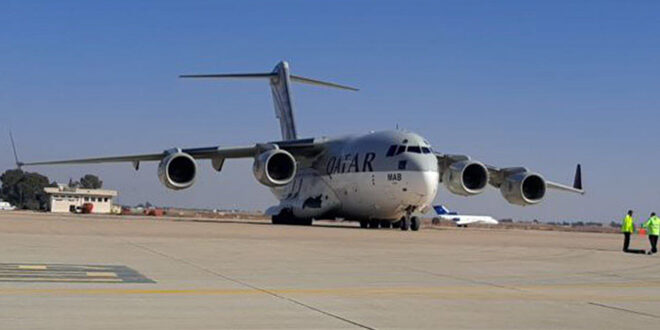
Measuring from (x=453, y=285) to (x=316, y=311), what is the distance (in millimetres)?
3561

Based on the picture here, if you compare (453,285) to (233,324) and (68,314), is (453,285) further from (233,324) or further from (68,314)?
(68,314)

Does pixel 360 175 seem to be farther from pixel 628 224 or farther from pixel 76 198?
pixel 76 198

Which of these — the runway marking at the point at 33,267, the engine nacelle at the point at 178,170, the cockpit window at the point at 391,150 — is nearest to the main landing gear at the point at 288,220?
the engine nacelle at the point at 178,170

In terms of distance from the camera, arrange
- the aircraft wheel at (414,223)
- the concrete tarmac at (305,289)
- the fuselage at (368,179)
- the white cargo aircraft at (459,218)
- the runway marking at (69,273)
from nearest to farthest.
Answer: the concrete tarmac at (305,289) → the runway marking at (69,273) → the fuselage at (368,179) → the aircraft wheel at (414,223) → the white cargo aircraft at (459,218)

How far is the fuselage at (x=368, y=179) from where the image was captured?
34.4 meters

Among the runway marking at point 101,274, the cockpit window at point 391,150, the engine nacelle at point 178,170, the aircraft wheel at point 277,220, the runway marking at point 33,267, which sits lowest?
the runway marking at point 33,267

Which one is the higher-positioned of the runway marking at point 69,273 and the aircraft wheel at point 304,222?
the aircraft wheel at point 304,222

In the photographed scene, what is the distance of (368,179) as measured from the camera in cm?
3591

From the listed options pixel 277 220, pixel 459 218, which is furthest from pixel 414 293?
pixel 459 218

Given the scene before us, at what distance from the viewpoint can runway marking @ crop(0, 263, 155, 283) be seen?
10.5 metres

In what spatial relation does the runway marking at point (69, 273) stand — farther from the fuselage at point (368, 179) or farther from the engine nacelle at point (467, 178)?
the engine nacelle at point (467, 178)

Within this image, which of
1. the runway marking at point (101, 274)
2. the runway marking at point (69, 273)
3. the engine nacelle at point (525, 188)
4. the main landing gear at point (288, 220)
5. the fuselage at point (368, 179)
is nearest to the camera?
the runway marking at point (69, 273)

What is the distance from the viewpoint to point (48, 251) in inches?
598

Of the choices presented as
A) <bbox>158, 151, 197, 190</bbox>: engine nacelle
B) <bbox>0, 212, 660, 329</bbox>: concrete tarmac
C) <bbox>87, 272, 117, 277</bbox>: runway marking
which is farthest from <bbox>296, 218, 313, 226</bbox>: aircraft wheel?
<bbox>87, 272, 117, 277</bbox>: runway marking
